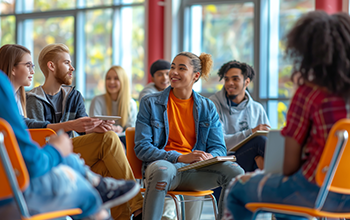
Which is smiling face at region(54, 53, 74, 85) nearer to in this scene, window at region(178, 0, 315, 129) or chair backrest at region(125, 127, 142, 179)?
chair backrest at region(125, 127, 142, 179)

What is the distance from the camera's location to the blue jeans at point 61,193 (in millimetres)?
1208

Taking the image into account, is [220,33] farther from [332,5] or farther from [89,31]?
[89,31]

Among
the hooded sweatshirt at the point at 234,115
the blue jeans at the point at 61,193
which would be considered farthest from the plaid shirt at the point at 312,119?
the hooded sweatshirt at the point at 234,115

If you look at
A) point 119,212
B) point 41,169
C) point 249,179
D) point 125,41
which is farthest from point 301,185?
point 125,41

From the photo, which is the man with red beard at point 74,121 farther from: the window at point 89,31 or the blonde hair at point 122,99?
the window at point 89,31

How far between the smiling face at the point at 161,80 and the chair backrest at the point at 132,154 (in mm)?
1892

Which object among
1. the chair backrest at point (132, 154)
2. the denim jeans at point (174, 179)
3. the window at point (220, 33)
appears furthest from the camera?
the window at point (220, 33)

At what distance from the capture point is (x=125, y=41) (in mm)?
6750

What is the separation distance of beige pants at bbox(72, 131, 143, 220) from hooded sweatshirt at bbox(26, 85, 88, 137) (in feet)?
1.21

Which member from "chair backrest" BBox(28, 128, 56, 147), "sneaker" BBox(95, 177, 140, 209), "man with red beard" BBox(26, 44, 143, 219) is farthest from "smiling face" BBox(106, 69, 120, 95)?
"sneaker" BBox(95, 177, 140, 209)

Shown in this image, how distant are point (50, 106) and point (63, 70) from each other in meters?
0.28

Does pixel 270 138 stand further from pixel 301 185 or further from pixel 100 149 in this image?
pixel 100 149

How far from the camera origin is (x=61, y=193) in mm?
1225

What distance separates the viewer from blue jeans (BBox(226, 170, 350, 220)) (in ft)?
4.36
